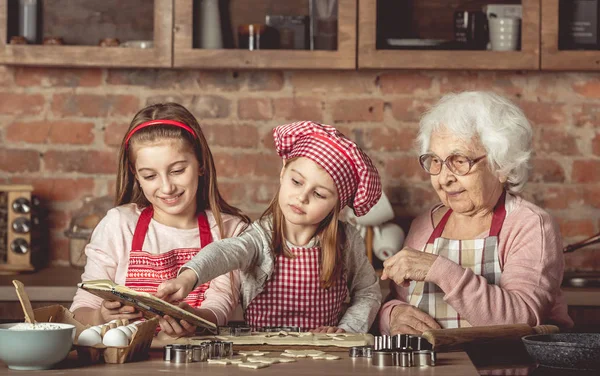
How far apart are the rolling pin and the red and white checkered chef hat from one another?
49cm

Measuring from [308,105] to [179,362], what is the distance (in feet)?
6.60

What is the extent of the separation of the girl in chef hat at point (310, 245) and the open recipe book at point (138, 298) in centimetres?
31

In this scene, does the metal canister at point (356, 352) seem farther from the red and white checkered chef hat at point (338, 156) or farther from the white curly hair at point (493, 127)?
the white curly hair at point (493, 127)

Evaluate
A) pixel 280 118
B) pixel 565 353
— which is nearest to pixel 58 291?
pixel 280 118

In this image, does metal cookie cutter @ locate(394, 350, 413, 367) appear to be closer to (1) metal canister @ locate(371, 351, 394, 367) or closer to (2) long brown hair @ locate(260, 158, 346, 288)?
(1) metal canister @ locate(371, 351, 394, 367)

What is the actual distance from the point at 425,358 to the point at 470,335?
0.63ft

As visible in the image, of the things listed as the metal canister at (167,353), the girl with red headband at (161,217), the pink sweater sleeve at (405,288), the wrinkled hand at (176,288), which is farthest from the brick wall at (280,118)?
the metal canister at (167,353)

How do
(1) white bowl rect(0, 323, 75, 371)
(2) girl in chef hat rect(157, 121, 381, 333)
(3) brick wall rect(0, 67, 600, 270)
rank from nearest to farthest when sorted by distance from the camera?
(1) white bowl rect(0, 323, 75, 371)
(2) girl in chef hat rect(157, 121, 381, 333)
(3) brick wall rect(0, 67, 600, 270)

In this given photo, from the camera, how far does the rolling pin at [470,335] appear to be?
165cm

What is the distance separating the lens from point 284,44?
330cm

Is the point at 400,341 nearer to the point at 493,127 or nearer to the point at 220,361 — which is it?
the point at 220,361

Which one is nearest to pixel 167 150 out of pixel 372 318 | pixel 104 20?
pixel 372 318

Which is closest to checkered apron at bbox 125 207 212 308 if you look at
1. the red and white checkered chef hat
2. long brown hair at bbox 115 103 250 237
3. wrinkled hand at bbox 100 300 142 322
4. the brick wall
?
long brown hair at bbox 115 103 250 237

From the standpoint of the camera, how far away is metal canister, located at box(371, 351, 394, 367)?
59.7 inches
